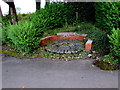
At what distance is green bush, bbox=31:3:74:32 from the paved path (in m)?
3.18

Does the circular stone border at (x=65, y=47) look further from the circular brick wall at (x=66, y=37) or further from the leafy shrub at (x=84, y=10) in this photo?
A: the leafy shrub at (x=84, y=10)

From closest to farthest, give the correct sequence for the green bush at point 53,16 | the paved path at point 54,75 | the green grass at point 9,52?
the paved path at point 54,75, the green grass at point 9,52, the green bush at point 53,16

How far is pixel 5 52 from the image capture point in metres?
6.83

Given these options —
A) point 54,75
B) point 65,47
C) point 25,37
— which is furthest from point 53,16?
point 54,75

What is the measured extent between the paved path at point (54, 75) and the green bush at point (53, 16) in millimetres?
3175

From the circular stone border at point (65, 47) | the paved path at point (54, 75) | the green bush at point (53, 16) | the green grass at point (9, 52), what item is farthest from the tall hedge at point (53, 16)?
the paved path at point (54, 75)

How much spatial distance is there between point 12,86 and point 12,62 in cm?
189

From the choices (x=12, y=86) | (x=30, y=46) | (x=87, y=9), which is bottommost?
(x=12, y=86)

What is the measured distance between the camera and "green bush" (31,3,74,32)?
329 inches

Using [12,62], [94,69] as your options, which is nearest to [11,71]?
[12,62]

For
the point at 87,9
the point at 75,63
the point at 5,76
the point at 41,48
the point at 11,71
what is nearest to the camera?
the point at 5,76

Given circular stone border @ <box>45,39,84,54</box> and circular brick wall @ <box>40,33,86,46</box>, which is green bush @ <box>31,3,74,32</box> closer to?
circular brick wall @ <box>40,33,86,46</box>

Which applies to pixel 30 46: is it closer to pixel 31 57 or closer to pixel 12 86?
pixel 31 57

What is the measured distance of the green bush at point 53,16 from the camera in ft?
27.4
